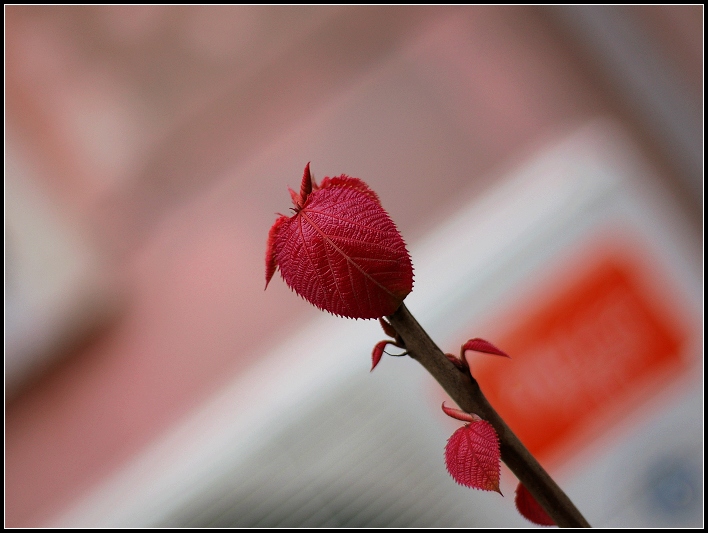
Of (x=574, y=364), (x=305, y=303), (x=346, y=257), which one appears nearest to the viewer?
(x=346, y=257)

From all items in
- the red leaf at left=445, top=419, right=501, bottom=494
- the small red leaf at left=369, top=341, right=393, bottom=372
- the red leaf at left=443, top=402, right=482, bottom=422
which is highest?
the small red leaf at left=369, top=341, right=393, bottom=372

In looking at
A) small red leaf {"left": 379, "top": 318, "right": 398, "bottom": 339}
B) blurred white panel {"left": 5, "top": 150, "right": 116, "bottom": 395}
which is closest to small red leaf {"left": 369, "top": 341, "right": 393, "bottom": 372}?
small red leaf {"left": 379, "top": 318, "right": 398, "bottom": 339}

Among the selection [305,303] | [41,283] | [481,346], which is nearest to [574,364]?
[305,303]

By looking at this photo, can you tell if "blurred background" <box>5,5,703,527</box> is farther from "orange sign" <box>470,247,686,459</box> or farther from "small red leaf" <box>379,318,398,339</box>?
"small red leaf" <box>379,318,398,339</box>

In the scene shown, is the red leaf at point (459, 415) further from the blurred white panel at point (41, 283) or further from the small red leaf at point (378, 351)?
the blurred white panel at point (41, 283)

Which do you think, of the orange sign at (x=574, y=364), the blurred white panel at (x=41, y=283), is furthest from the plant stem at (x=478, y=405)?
the blurred white panel at (x=41, y=283)

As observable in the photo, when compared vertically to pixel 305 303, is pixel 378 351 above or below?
below

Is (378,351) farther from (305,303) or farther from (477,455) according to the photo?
(305,303)
